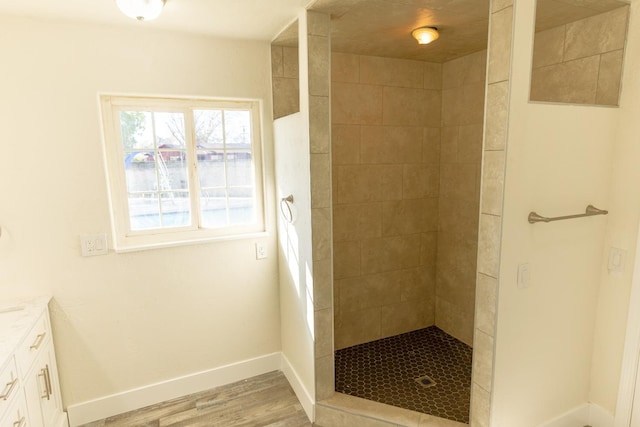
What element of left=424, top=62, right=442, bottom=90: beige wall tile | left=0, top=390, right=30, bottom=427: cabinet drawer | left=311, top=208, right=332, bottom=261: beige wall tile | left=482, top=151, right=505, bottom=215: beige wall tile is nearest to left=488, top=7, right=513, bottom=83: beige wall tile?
left=482, top=151, right=505, bottom=215: beige wall tile

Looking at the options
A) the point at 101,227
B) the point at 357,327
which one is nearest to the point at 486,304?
the point at 357,327

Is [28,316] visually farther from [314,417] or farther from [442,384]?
[442,384]

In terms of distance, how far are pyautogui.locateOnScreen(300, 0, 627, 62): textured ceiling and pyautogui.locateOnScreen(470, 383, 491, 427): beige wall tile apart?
6.36 ft

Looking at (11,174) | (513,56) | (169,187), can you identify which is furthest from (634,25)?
(11,174)

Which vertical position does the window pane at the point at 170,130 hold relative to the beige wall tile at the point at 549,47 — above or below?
below

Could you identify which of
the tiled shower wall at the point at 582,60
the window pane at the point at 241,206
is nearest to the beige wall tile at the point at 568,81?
the tiled shower wall at the point at 582,60

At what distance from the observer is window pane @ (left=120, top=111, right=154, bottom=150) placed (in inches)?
88.1

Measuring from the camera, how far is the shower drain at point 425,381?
249cm

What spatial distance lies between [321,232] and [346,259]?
96 centimetres

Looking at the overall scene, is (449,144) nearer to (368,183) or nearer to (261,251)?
(368,183)

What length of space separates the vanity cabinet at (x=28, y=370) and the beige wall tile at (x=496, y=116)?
2.19m

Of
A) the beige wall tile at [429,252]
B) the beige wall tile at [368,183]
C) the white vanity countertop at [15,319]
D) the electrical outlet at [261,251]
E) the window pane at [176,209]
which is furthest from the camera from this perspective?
the beige wall tile at [429,252]

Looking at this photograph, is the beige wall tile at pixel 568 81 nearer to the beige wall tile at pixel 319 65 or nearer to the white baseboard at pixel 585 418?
the beige wall tile at pixel 319 65

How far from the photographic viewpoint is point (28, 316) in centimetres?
186
